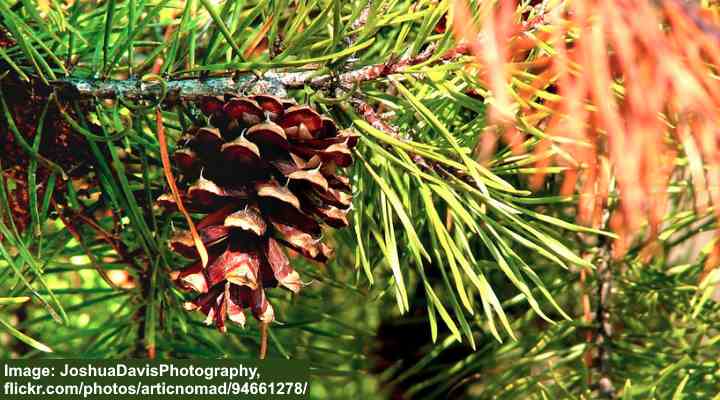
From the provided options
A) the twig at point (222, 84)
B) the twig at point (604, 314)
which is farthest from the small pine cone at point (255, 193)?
the twig at point (604, 314)

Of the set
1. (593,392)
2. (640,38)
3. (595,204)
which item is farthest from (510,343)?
(640,38)

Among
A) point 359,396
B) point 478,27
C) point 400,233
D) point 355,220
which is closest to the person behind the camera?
point 478,27

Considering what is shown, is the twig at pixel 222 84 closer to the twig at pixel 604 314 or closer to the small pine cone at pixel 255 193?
the small pine cone at pixel 255 193

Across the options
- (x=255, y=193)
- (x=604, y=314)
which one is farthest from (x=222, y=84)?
(x=604, y=314)

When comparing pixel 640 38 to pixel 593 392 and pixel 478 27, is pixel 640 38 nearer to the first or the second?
pixel 478 27

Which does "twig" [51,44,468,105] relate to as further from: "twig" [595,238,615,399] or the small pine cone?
"twig" [595,238,615,399]

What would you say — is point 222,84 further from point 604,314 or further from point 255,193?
point 604,314

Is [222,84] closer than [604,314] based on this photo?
Yes

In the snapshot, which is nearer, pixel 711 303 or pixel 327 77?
pixel 327 77

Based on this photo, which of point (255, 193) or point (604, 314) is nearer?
point (255, 193)
